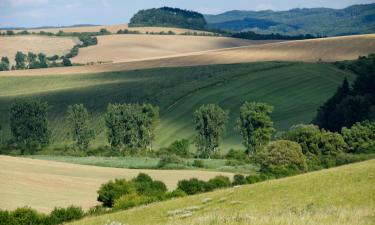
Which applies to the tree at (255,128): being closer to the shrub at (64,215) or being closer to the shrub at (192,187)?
the shrub at (192,187)

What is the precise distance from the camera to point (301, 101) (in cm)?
14312

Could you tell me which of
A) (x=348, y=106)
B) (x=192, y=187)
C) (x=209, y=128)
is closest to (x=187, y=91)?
(x=209, y=128)

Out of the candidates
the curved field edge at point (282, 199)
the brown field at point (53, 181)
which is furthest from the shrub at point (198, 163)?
the curved field edge at point (282, 199)

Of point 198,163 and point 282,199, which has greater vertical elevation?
point 282,199

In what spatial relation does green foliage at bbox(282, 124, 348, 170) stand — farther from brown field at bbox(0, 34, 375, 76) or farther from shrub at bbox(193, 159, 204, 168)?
brown field at bbox(0, 34, 375, 76)

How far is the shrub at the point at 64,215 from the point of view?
154ft

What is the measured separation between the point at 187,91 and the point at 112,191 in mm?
98688

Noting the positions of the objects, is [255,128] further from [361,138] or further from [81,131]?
[81,131]

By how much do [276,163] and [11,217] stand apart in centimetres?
4602

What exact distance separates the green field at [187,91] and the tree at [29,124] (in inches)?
150

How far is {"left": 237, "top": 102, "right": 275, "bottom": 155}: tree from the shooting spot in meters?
110

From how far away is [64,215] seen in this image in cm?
4738

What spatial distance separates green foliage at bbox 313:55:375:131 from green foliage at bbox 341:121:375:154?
1378 cm

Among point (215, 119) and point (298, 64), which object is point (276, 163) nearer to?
point (215, 119)
